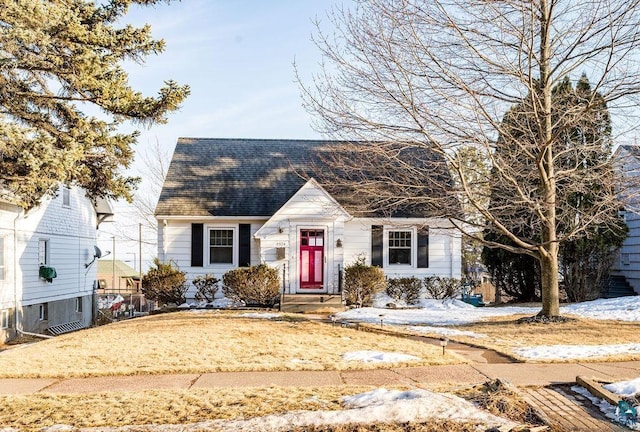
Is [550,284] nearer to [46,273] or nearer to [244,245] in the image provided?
[244,245]

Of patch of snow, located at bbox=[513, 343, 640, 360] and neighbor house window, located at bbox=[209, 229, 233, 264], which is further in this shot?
neighbor house window, located at bbox=[209, 229, 233, 264]

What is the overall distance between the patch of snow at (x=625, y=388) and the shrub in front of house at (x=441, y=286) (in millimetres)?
13371

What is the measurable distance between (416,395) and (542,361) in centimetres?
396

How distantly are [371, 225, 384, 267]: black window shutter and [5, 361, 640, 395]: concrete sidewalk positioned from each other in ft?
37.1

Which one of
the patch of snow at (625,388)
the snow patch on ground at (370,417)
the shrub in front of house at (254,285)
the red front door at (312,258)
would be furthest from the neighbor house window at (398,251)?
the snow patch on ground at (370,417)

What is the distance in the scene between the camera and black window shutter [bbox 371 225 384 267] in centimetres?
2027

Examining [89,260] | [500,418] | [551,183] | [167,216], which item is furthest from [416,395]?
[89,260]

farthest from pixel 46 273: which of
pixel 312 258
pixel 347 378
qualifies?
pixel 347 378

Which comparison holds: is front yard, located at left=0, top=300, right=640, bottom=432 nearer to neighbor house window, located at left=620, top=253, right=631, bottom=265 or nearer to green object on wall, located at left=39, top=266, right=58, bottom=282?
green object on wall, located at left=39, top=266, right=58, bottom=282

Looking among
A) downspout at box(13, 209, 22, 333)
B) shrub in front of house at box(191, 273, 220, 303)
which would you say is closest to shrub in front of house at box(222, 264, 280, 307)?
shrub in front of house at box(191, 273, 220, 303)

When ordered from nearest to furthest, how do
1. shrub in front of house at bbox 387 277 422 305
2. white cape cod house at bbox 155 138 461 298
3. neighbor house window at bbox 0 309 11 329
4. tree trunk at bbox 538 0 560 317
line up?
Answer: 1. tree trunk at bbox 538 0 560 317
2. neighbor house window at bbox 0 309 11 329
3. white cape cod house at bbox 155 138 461 298
4. shrub in front of house at bbox 387 277 422 305

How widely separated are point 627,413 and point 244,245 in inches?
613

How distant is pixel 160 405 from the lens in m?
6.48

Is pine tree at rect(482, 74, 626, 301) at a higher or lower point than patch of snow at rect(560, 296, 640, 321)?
higher
